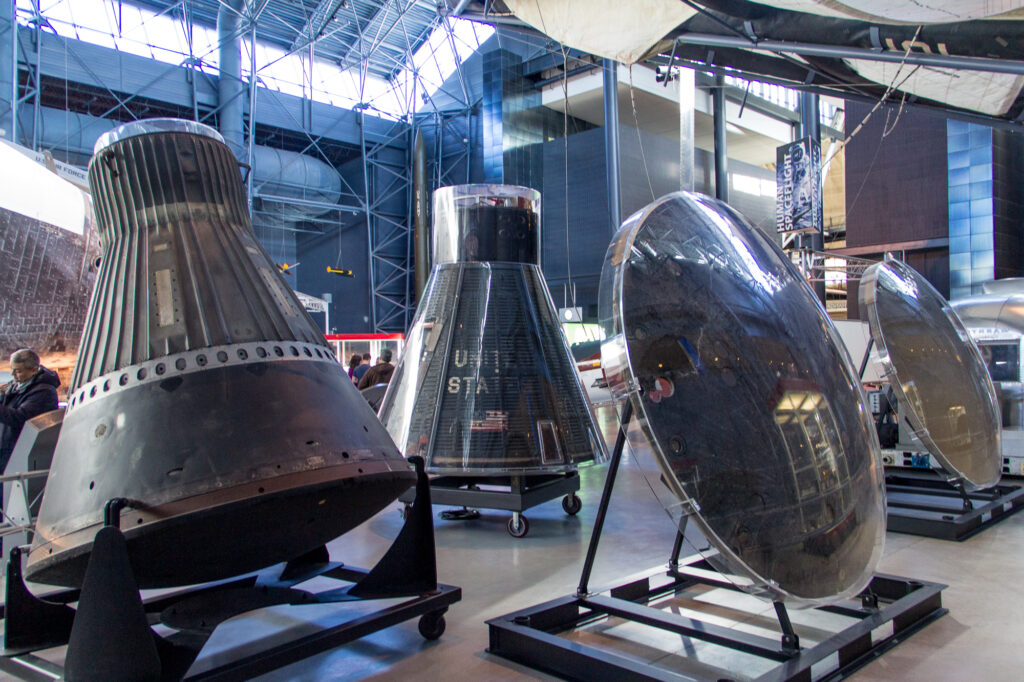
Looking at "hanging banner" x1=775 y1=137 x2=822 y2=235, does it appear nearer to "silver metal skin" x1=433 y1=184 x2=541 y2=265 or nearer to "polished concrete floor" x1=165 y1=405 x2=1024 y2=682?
"polished concrete floor" x1=165 y1=405 x2=1024 y2=682

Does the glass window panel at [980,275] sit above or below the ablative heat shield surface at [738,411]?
above

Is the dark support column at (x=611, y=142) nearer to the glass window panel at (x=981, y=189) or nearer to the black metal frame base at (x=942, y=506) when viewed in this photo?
the glass window panel at (x=981, y=189)

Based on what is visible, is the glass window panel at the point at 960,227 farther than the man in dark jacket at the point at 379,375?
Yes

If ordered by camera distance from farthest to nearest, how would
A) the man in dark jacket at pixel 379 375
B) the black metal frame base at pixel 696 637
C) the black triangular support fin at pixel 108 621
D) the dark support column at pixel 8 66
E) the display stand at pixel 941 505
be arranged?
the dark support column at pixel 8 66, the man in dark jacket at pixel 379 375, the display stand at pixel 941 505, the black metal frame base at pixel 696 637, the black triangular support fin at pixel 108 621

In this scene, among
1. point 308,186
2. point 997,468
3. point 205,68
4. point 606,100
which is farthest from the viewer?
point 308,186

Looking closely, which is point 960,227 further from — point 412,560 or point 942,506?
point 412,560

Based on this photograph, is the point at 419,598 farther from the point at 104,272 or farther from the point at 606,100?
the point at 606,100

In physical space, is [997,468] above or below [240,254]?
below

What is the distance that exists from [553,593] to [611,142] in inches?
573

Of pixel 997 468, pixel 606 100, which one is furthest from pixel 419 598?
pixel 606 100

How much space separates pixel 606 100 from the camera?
16.1 metres

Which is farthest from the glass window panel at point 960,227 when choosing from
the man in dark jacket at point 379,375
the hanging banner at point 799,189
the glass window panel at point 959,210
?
the man in dark jacket at point 379,375

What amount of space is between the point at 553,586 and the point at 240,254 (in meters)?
1.91

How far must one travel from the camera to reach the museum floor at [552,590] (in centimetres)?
230
